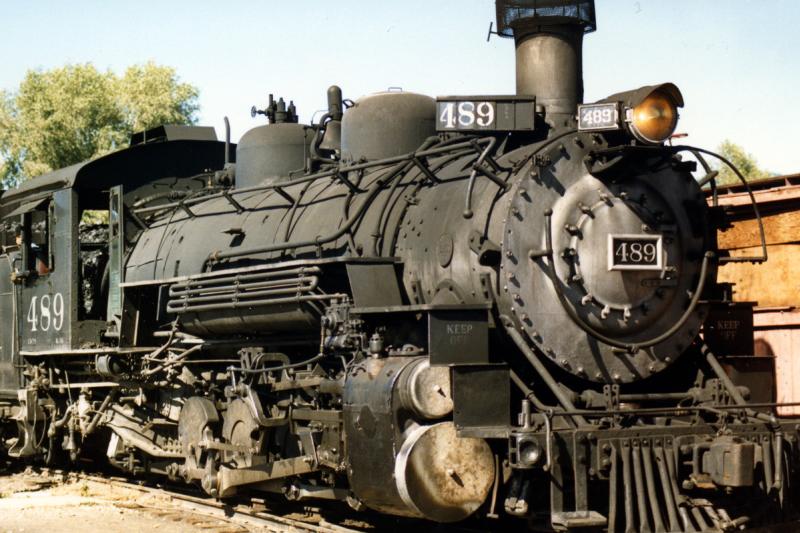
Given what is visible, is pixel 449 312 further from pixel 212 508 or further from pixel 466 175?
pixel 212 508

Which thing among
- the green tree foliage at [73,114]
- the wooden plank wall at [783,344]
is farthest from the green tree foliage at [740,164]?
the wooden plank wall at [783,344]

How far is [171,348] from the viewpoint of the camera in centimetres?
1035

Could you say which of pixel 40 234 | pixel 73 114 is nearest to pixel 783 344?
pixel 40 234

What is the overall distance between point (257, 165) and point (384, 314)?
393 cm

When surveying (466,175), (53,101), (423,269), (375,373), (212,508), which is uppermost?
(53,101)

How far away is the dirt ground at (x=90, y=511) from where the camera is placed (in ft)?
29.7

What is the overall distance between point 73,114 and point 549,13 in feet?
119

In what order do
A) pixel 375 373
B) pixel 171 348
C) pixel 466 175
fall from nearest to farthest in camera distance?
pixel 375 373 → pixel 466 175 → pixel 171 348

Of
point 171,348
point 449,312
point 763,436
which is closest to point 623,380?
point 763,436

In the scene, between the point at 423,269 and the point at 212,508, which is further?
the point at 212,508

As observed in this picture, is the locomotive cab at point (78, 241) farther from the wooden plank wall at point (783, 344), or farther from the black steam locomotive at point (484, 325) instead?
the wooden plank wall at point (783, 344)

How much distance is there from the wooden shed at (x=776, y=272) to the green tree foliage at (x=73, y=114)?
107 feet

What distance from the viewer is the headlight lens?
7184 mm

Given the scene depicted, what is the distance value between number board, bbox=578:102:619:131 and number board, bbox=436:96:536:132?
0.49m
